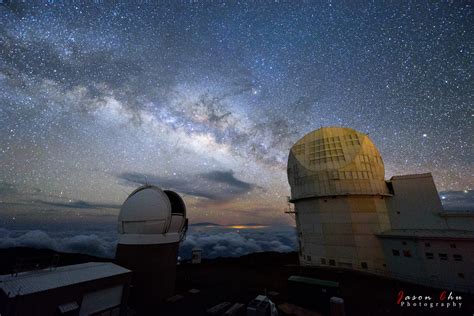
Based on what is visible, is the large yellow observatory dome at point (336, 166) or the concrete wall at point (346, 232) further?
the large yellow observatory dome at point (336, 166)

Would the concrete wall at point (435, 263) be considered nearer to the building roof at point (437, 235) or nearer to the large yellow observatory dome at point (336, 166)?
the building roof at point (437, 235)

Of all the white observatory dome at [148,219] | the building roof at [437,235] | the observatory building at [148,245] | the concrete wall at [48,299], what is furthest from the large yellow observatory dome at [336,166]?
the concrete wall at [48,299]

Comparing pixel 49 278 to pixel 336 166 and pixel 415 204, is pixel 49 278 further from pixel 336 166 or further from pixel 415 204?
pixel 415 204

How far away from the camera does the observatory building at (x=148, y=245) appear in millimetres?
15242

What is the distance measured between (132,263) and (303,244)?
2203 cm

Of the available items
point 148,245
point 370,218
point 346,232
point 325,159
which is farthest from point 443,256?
point 148,245

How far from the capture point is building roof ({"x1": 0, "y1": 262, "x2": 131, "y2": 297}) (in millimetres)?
9602

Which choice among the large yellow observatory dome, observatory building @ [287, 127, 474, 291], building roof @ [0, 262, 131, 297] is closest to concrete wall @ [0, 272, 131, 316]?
building roof @ [0, 262, 131, 297]

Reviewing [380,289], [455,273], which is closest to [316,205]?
[380,289]

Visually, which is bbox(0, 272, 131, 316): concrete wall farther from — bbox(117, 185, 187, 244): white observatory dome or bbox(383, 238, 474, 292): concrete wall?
bbox(383, 238, 474, 292): concrete wall

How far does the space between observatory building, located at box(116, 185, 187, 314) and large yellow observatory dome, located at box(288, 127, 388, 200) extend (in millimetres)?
19209

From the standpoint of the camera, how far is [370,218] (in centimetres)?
2391

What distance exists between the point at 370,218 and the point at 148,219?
25814 millimetres

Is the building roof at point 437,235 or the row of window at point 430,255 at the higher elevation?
the building roof at point 437,235
